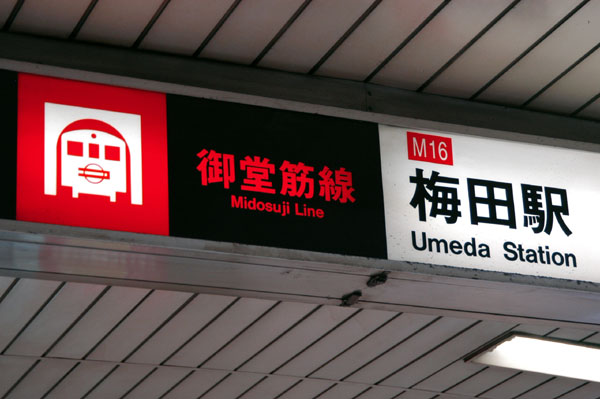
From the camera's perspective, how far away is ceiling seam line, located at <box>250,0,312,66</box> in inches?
179

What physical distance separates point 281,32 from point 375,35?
1.25ft

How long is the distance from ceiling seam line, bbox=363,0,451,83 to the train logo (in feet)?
3.49

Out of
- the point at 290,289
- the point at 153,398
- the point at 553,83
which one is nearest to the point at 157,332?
the point at 153,398

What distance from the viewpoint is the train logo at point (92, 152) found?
Answer: 4.32 meters

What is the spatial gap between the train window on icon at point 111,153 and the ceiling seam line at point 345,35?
0.95 metres

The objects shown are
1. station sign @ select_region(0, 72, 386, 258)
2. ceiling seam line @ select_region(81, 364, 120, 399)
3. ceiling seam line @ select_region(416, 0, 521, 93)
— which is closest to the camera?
station sign @ select_region(0, 72, 386, 258)

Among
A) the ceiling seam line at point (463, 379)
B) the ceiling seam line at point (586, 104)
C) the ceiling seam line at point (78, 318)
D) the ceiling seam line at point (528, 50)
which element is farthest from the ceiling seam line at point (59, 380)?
the ceiling seam line at point (586, 104)

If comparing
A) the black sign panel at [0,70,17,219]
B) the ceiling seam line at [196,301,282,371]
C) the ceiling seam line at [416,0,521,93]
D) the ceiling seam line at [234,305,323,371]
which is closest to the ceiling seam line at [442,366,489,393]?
the ceiling seam line at [234,305,323,371]

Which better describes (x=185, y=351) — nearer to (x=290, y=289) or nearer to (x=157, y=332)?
(x=157, y=332)

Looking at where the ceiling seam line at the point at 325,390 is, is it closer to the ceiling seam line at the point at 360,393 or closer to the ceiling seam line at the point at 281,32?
the ceiling seam line at the point at 360,393

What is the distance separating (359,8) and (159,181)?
103 cm

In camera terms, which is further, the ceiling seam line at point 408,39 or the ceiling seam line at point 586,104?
the ceiling seam line at point 586,104

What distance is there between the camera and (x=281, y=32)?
15.4ft

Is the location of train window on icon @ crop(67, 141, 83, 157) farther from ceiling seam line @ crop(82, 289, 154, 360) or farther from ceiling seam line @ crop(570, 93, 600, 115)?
ceiling seam line @ crop(570, 93, 600, 115)
